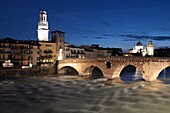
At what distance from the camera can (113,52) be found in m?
140

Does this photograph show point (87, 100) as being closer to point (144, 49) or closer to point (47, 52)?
point (47, 52)

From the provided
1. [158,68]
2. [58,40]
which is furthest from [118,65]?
[58,40]

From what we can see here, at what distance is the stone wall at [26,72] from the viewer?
60.3 metres

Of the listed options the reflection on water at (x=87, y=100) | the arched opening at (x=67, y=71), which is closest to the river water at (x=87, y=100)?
the reflection on water at (x=87, y=100)

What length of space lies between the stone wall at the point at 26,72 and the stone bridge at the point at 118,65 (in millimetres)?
3058

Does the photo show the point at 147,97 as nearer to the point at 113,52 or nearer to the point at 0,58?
the point at 0,58

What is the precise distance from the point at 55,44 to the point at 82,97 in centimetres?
5377

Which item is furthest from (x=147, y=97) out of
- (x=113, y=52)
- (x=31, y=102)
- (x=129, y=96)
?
(x=113, y=52)

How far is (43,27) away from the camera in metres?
98.4

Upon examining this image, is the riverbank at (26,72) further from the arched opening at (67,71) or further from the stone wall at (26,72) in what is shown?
the arched opening at (67,71)

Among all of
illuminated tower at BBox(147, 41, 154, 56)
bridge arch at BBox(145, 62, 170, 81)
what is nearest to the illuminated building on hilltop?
illuminated tower at BBox(147, 41, 154, 56)

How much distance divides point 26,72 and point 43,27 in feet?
120

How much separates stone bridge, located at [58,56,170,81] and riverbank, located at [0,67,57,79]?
2.85 metres

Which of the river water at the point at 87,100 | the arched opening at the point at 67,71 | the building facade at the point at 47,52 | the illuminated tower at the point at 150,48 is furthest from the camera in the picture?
the illuminated tower at the point at 150,48
